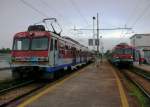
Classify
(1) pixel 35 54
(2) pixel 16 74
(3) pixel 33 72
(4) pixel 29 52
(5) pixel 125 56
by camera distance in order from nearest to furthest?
(3) pixel 33 72
(1) pixel 35 54
(4) pixel 29 52
(2) pixel 16 74
(5) pixel 125 56

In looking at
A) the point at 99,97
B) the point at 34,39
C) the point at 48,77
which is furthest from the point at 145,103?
the point at 34,39

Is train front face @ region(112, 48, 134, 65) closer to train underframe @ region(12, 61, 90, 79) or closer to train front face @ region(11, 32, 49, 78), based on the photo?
train underframe @ region(12, 61, 90, 79)

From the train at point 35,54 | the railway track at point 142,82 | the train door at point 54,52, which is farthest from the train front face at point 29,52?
the railway track at point 142,82

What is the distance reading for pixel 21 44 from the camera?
58.7ft

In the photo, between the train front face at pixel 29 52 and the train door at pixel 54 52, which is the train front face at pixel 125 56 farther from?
the train front face at pixel 29 52

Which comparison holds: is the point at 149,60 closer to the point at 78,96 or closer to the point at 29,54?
the point at 29,54

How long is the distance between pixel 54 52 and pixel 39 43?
1029 mm

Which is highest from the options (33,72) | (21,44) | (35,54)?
(21,44)

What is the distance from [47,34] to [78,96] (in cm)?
648

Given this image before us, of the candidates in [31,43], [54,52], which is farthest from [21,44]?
[54,52]

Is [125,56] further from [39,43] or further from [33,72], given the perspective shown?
[33,72]

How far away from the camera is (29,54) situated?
17.2 m

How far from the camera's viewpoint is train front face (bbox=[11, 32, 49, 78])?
16734mm

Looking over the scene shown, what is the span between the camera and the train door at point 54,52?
17.2 metres
